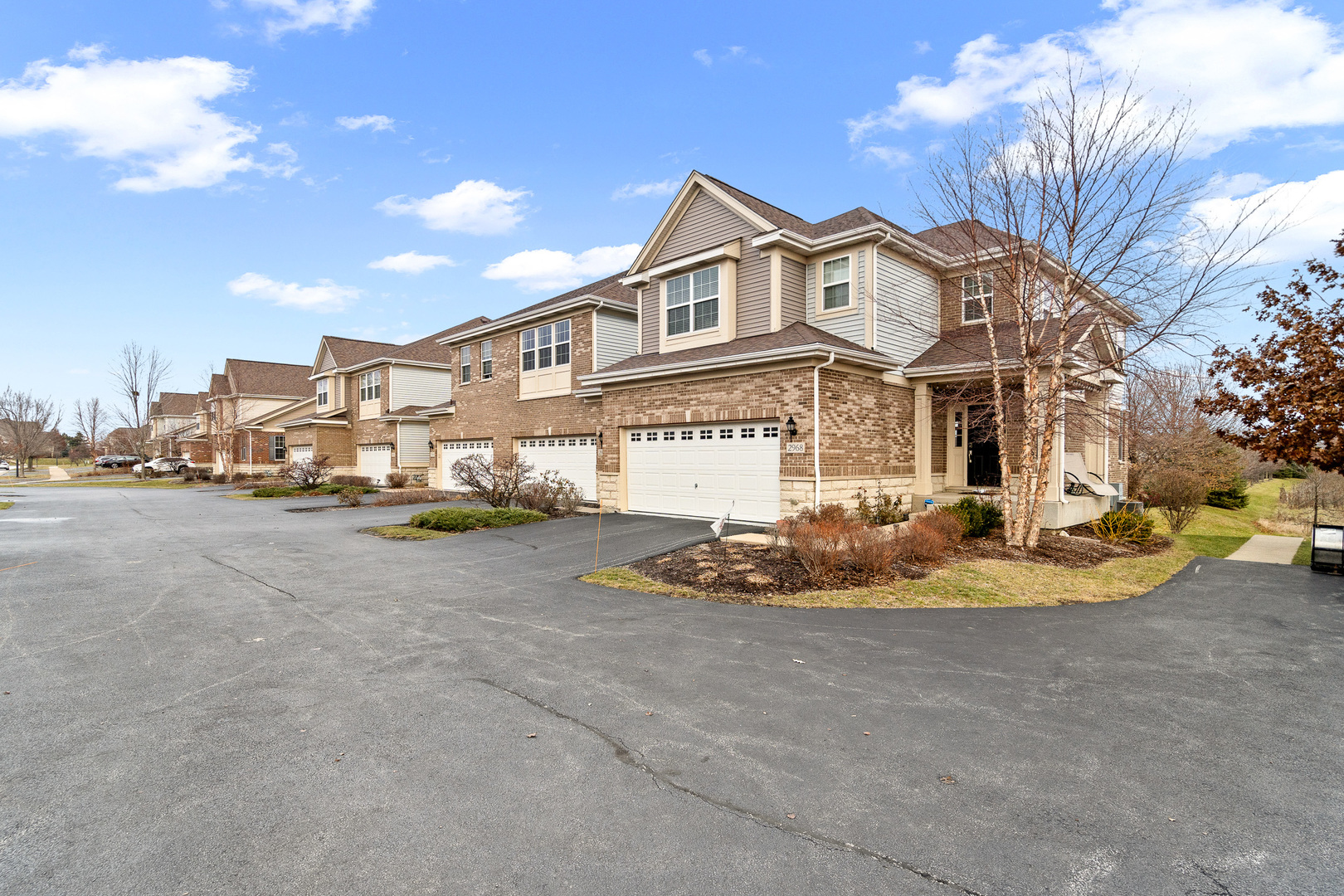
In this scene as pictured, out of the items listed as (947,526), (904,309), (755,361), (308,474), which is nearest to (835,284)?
(904,309)

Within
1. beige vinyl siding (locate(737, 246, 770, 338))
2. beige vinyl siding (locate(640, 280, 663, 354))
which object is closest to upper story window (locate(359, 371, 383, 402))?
beige vinyl siding (locate(640, 280, 663, 354))

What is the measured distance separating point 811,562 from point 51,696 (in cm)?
874

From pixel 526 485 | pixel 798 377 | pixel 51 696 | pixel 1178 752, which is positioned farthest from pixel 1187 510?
pixel 51 696

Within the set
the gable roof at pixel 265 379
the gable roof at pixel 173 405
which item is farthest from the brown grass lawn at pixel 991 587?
the gable roof at pixel 173 405

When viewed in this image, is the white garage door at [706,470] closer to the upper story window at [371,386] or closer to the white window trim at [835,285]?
the white window trim at [835,285]

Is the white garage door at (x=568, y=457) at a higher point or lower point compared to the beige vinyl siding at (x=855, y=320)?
lower

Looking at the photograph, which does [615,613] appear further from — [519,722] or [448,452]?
[448,452]

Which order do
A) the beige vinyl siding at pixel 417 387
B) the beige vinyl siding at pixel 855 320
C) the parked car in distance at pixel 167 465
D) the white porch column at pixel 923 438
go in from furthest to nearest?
the parked car in distance at pixel 167 465
the beige vinyl siding at pixel 417 387
the white porch column at pixel 923 438
the beige vinyl siding at pixel 855 320

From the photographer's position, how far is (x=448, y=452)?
27.4 metres

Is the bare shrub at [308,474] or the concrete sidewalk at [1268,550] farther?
the bare shrub at [308,474]

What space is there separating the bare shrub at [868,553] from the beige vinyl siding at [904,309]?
21.9ft

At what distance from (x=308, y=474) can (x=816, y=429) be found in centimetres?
2532

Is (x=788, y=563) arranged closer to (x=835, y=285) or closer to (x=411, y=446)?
(x=835, y=285)

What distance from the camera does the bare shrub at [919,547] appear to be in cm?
1070
